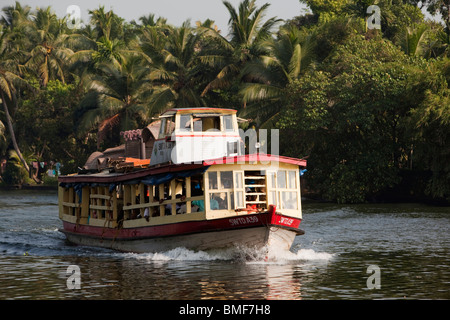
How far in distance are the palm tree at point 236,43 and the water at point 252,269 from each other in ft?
74.1

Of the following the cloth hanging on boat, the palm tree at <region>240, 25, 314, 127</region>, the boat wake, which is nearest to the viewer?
the boat wake

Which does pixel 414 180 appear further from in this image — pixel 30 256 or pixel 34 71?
pixel 34 71

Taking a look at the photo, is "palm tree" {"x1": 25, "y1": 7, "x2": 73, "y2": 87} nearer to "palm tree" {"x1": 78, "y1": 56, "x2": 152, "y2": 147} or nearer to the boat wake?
"palm tree" {"x1": 78, "y1": 56, "x2": 152, "y2": 147}

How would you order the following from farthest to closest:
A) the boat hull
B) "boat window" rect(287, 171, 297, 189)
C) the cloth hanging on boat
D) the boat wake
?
"boat window" rect(287, 171, 297, 189) < the cloth hanging on boat < the boat wake < the boat hull

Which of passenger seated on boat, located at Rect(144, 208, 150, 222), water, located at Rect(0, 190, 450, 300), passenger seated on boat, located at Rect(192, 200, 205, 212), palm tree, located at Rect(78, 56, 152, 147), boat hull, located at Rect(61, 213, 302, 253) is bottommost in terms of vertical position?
water, located at Rect(0, 190, 450, 300)

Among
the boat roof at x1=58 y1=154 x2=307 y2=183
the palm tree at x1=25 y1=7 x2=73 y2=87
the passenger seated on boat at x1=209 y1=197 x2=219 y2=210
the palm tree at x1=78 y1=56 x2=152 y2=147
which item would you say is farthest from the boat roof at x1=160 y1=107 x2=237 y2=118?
the palm tree at x1=25 y1=7 x2=73 y2=87

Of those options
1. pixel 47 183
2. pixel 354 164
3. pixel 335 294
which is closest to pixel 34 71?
pixel 47 183

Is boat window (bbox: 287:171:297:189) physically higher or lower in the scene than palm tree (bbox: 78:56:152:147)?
lower

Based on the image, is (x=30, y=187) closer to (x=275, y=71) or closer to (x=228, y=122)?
(x=275, y=71)

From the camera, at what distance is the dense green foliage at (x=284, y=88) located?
3950cm

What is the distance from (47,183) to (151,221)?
1819 inches

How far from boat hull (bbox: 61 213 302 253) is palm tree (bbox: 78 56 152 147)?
108 feet

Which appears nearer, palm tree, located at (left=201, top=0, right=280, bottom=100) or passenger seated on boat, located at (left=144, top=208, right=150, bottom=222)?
passenger seated on boat, located at (left=144, top=208, right=150, bottom=222)

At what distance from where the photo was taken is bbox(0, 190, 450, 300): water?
50.5ft
